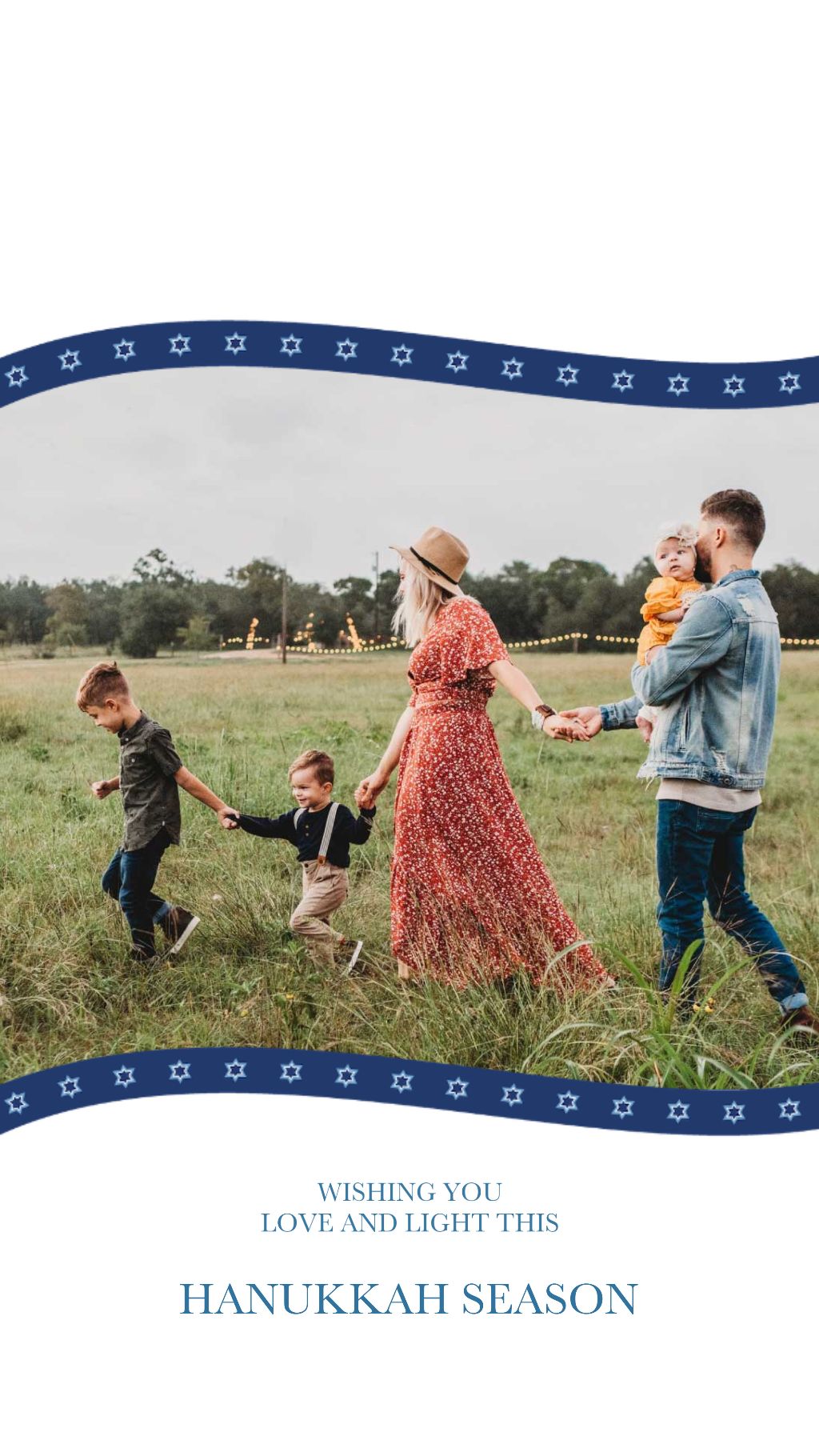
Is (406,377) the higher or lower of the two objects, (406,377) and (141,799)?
the higher

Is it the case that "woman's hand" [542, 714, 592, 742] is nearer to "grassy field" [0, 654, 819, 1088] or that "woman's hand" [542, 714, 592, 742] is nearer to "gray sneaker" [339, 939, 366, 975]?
"grassy field" [0, 654, 819, 1088]

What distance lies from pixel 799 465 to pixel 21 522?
286 cm

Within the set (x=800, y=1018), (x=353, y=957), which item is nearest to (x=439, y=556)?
(x=353, y=957)

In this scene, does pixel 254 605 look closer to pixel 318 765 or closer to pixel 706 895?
pixel 318 765

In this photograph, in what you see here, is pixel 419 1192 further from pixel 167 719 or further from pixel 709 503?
pixel 709 503

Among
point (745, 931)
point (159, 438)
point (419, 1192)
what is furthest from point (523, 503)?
point (419, 1192)

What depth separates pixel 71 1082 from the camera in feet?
11.6

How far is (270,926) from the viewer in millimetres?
3820

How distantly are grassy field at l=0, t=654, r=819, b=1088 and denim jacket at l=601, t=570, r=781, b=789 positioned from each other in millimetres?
366

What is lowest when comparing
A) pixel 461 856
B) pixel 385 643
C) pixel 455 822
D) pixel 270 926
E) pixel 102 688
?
pixel 270 926

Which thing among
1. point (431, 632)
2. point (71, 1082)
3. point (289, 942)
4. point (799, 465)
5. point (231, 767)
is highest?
point (799, 465)

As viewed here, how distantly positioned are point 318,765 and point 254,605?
667 millimetres

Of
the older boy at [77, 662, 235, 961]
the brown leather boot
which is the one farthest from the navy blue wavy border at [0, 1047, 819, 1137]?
the older boy at [77, 662, 235, 961]

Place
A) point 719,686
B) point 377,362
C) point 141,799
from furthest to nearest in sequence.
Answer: point 141,799
point 377,362
point 719,686
